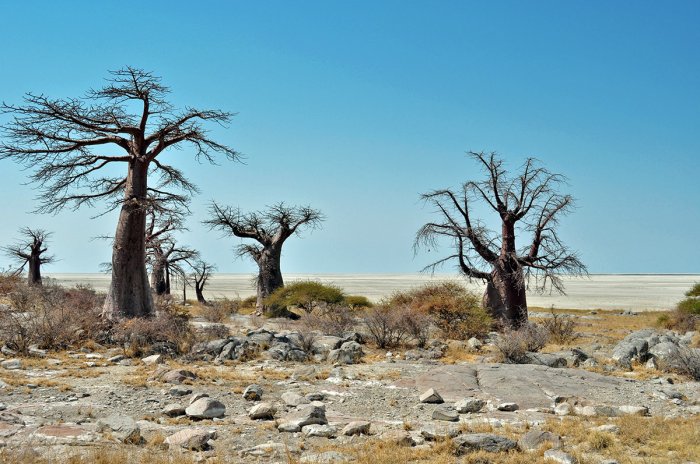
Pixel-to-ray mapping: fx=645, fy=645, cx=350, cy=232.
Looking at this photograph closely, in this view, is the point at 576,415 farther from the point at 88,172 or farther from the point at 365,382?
the point at 88,172

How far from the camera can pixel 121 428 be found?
22.3ft

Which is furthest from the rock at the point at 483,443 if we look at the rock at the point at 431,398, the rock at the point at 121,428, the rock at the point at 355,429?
the rock at the point at 121,428

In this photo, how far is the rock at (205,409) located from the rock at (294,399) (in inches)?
39.1

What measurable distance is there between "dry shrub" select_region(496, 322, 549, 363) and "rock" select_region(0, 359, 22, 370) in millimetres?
8989

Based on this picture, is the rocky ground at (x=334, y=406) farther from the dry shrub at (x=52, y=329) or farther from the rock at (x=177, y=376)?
the dry shrub at (x=52, y=329)

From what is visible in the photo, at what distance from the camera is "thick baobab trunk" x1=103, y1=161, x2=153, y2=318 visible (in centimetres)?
1630

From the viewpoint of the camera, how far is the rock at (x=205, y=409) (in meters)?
7.73

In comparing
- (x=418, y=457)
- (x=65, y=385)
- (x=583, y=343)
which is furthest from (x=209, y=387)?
(x=583, y=343)

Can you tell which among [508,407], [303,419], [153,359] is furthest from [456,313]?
[303,419]

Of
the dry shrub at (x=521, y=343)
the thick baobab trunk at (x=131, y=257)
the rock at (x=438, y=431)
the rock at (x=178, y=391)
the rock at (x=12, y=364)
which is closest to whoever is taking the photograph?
the rock at (x=438, y=431)

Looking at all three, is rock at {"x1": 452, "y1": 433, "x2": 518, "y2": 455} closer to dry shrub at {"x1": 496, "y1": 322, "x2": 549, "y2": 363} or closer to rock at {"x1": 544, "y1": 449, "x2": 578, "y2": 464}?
rock at {"x1": 544, "y1": 449, "x2": 578, "y2": 464}

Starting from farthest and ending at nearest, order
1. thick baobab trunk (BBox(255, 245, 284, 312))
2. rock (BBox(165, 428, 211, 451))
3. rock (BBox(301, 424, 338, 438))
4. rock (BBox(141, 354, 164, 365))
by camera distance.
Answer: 1. thick baobab trunk (BBox(255, 245, 284, 312))
2. rock (BBox(141, 354, 164, 365))
3. rock (BBox(301, 424, 338, 438))
4. rock (BBox(165, 428, 211, 451))

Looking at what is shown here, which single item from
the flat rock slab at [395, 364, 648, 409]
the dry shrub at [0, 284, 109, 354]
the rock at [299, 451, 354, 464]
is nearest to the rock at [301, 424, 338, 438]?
the rock at [299, 451, 354, 464]

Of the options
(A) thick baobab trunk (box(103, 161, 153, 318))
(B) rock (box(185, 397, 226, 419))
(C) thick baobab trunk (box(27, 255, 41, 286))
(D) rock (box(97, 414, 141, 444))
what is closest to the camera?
(D) rock (box(97, 414, 141, 444))
